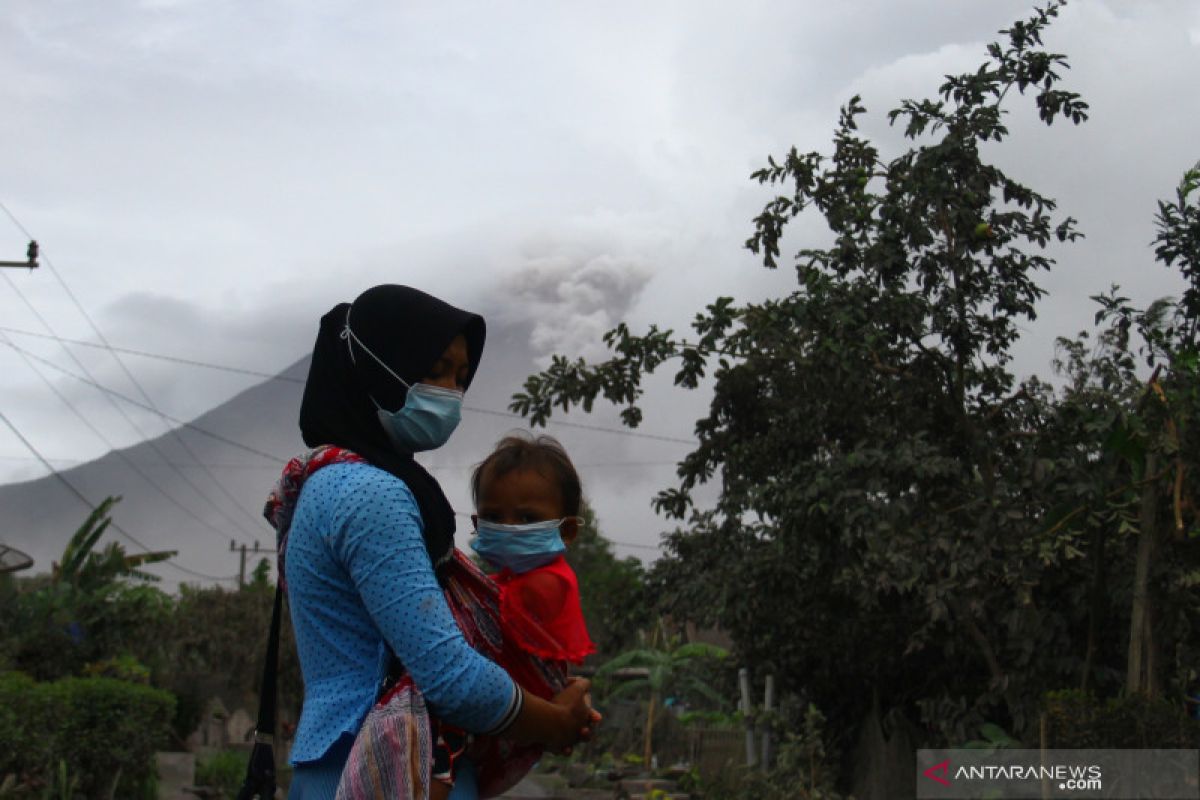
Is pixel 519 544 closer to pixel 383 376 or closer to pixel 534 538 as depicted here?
pixel 534 538

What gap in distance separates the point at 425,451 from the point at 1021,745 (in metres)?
7.23

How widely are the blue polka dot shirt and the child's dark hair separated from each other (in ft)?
1.39

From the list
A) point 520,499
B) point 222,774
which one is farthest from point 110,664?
point 520,499

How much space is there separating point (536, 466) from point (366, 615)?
1.64ft

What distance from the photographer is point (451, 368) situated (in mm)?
2037

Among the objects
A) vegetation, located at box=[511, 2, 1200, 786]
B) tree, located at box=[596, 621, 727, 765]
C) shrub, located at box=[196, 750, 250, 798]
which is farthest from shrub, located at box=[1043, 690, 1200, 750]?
tree, located at box=[596, 621, 727, 765]

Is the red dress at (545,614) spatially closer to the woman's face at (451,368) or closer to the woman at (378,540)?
the woman at (378,540)

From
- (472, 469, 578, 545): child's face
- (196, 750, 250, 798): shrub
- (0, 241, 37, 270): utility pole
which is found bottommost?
(196, 750, 250, 798): shrub

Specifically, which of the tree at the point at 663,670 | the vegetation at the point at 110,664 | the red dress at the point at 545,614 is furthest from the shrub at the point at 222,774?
the red dress at the point at 545,614

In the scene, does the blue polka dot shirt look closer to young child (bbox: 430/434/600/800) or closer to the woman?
the woman

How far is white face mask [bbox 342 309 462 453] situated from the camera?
6.52 feet

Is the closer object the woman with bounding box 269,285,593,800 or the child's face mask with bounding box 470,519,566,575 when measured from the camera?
the woman with bounding box 269,285,593,800

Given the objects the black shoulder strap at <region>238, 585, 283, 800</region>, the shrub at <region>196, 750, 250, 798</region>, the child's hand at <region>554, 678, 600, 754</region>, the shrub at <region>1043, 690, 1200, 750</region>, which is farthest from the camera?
the shrub at <region>196, 750, 250, 798</region>

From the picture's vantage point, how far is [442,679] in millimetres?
1785
